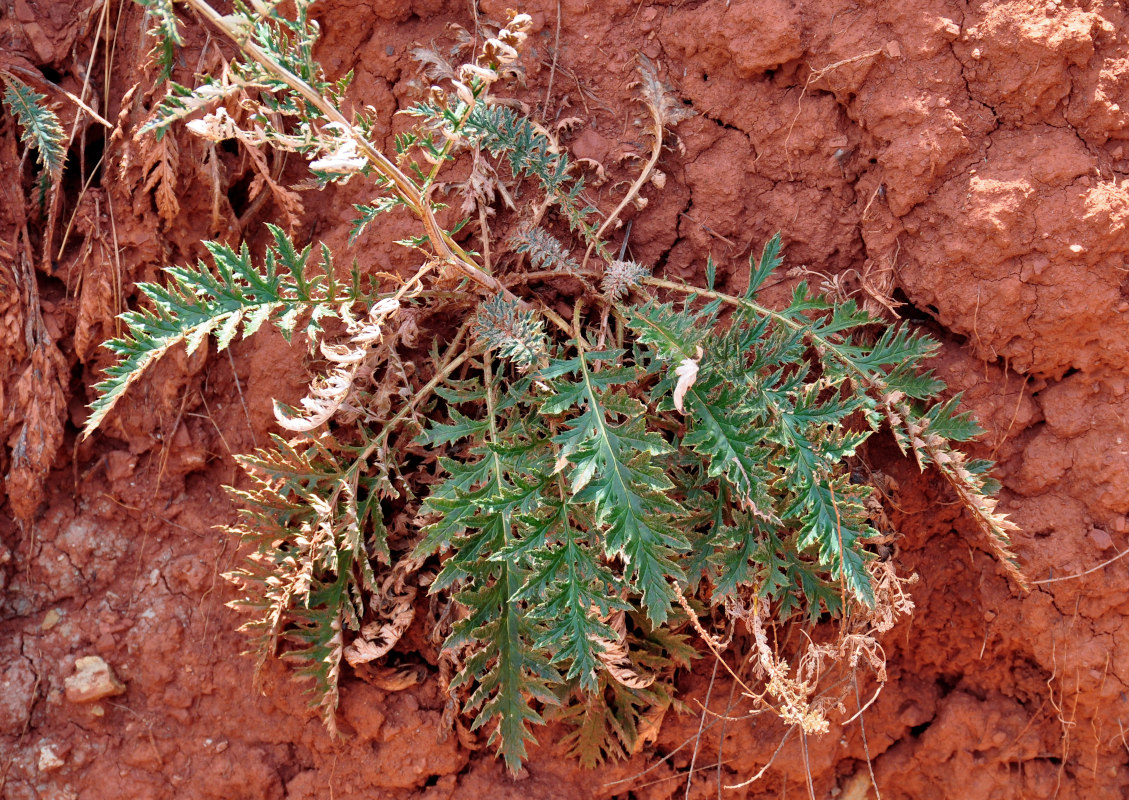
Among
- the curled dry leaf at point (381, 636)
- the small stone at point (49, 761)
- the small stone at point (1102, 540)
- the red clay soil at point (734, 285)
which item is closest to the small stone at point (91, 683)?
the red clay soil at point (734, 285)

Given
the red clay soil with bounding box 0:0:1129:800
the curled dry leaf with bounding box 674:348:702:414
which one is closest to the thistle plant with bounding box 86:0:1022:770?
the curled dry leaf with bounding box 674:348:702:414

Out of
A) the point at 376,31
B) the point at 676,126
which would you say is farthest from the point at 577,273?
the point at 376,31

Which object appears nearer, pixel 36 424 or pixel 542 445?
pixel 542 445

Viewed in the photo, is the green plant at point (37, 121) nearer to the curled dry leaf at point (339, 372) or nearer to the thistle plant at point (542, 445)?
A: the thistle plant at point (542, 445)

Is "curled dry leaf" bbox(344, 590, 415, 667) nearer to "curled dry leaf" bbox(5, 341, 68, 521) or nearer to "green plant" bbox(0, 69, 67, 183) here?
"curled dry leaf" bbox(5, 341, 68, 521)

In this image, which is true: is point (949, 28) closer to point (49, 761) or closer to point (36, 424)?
point (36, 424)

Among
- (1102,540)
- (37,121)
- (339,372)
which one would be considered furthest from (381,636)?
(1102,540)
